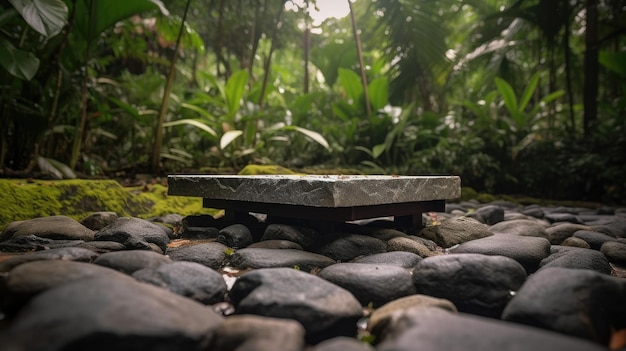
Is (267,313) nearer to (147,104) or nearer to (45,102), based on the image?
(45,102)

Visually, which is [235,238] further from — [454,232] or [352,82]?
[352,82]

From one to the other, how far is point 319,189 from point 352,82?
3.91 metres

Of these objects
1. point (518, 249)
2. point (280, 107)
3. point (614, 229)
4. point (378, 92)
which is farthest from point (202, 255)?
point (378, 92)

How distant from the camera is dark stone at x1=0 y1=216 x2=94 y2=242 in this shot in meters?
2.00

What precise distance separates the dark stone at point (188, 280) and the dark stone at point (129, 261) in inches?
2.8

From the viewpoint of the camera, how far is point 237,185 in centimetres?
222

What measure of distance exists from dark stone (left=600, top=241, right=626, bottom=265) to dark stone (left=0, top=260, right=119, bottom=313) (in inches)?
85.3

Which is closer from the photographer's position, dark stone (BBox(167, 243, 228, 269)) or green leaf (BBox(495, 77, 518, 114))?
dark stone (BBox(167, 243, 228, 269))

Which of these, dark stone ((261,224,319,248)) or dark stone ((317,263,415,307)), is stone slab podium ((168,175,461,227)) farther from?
dark stone ((317,263,415,307))

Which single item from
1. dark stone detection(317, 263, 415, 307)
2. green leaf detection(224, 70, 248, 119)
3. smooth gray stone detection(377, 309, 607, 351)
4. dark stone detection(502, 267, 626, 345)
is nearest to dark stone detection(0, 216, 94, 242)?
dark stone detection(317, 263, 415, 307)

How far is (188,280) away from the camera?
1.37 meters

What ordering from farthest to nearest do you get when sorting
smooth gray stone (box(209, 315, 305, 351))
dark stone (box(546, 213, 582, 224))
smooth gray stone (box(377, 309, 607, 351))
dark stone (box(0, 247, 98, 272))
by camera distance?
1. dark stone (box(546, 213, 582, 224))
2. dark stone (box(0, 247, 98, 272))
3. smooth gray stone (box(209, 315, 305, 351))
4. smooth gray stone (box(377, 309, 607, 351))

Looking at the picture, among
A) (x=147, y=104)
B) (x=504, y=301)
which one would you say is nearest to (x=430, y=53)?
(x=147, y=104)

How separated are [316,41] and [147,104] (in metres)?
5.47
